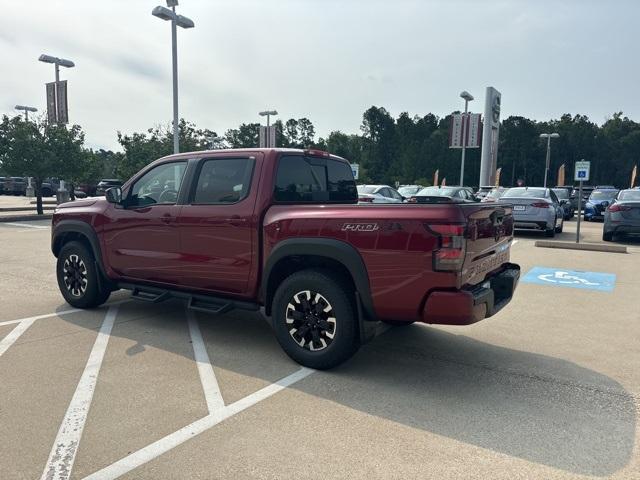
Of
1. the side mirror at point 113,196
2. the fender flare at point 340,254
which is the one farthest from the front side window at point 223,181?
the side mirror at point 113,196

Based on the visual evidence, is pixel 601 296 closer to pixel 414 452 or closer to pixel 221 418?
pixel 414 452

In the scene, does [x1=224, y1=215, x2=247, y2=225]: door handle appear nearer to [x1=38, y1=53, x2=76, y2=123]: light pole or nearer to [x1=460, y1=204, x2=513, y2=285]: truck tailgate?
[x1=460, y1=204, x2=513, y2=285]: truck tailgate

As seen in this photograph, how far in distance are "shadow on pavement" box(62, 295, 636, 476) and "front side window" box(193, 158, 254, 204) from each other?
1.42 meters

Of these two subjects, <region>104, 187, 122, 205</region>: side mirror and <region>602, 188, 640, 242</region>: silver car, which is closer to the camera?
<region>104, 187, 122, 205</region>: side mirror

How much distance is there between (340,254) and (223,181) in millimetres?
1592

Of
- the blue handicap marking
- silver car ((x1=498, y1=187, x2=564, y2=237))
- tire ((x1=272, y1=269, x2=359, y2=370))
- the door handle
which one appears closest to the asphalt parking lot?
tire ((x1=272, y1=269, x2=359, y2=370))

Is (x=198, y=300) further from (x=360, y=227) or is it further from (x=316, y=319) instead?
(x=360, y=227)

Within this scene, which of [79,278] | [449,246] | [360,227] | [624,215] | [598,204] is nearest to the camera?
[449,246]

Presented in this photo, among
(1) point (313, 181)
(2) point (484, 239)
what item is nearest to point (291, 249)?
(1) point (313, 181)

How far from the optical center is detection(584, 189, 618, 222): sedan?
927 inches

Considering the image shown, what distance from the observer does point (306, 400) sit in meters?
3.60

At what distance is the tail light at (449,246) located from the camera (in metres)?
3.51

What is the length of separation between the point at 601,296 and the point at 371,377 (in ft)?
15.9

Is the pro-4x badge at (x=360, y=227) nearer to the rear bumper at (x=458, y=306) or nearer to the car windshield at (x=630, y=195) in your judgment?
the rear bumper at (x=458, y=306)
